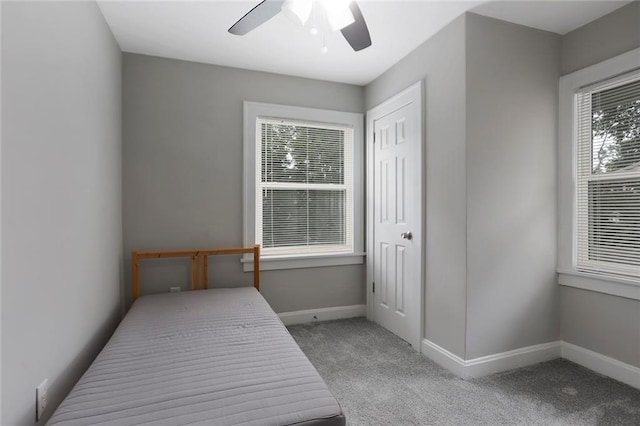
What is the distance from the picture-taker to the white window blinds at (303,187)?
3.31 m

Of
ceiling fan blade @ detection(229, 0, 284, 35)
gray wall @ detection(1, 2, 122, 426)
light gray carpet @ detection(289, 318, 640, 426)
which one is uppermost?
ceiling fan blade @ detection(229, 0, 284, 35)

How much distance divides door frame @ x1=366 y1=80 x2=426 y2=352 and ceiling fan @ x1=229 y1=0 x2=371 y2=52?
1.06 m

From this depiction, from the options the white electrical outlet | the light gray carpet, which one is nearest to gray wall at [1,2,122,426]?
the white electrical outlet

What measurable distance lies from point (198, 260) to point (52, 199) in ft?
5.35

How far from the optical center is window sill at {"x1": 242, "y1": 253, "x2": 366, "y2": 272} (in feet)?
10.5

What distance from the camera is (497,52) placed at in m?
2.37

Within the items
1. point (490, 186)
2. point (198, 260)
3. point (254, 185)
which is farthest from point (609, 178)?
A: point (198, 260)

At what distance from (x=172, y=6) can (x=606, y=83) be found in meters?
2.99

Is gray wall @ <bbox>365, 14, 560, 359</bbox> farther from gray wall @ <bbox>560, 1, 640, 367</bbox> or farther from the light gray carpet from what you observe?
the light gray carpet

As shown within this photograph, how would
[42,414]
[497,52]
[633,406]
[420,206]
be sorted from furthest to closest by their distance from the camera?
[420,206] → [497,52] → [633,406] → [42,414]

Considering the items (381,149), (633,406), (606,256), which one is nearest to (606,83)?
(606,256)

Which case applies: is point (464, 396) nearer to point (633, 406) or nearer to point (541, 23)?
point (633, 406)

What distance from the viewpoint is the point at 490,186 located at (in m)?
2.34

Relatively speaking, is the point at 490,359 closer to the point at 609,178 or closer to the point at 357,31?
the point at 609,178
